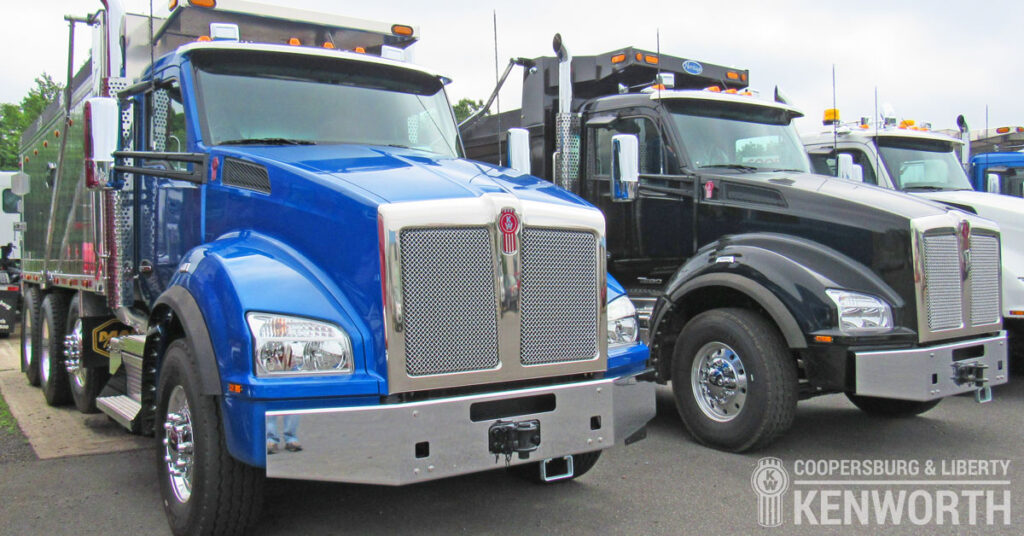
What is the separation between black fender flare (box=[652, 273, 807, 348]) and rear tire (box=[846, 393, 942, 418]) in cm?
173

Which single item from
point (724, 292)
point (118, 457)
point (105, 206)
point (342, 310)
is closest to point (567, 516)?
point (342, 310)

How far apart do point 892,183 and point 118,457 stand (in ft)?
25.2

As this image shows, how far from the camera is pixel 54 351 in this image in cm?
764

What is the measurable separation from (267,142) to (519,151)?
72.5 inches

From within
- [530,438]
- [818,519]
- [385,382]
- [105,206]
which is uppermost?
[105,206]

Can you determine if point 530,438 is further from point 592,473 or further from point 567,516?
point 592,473

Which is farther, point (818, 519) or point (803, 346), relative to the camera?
point (803, 346)

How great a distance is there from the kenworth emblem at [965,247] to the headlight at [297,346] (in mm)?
4450

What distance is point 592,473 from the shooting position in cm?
535

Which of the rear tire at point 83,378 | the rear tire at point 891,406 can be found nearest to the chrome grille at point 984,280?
the rear tire at point 891,406

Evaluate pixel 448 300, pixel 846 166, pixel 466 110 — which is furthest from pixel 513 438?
pixel 466 110

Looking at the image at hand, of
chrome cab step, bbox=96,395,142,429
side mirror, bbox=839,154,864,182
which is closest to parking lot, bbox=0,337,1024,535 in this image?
chrome cab step, bbox=96,395,142,429

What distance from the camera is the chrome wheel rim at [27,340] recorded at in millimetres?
8891

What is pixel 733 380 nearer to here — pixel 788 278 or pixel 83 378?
pixel 788 278
